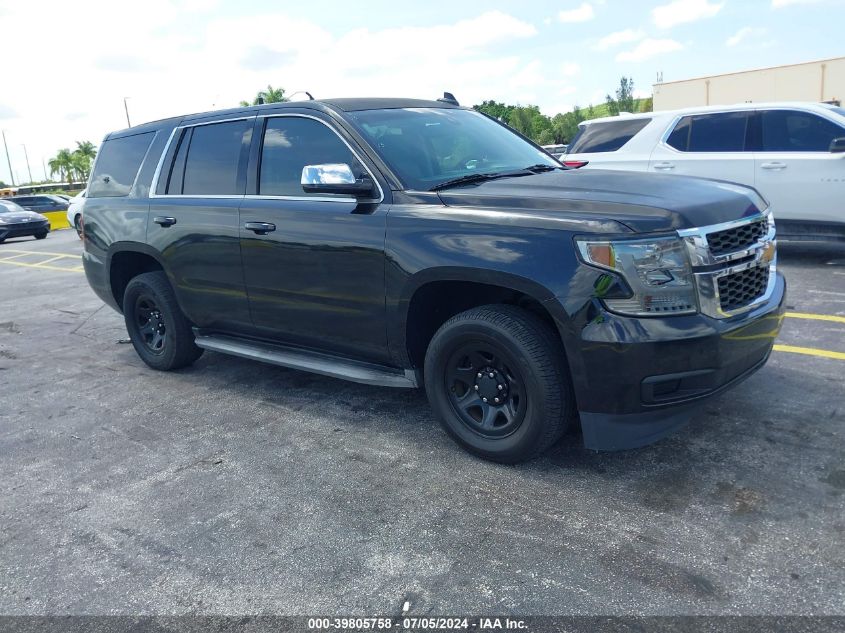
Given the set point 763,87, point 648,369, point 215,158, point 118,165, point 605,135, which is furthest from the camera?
point 763,87

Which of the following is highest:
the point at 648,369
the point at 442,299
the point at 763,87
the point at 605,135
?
the point at 763,87

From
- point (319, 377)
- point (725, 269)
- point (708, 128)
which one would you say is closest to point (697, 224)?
point (725, 269)

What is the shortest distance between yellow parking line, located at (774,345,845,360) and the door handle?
3.56 m

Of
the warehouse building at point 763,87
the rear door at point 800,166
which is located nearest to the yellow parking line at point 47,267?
the rear door at point 800,166

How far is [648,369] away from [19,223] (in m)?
24.8

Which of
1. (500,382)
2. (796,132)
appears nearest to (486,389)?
(500,382)

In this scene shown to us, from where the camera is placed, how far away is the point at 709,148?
28.6 feet

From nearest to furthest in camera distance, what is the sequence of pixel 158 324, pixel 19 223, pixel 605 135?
pixel 158 324 < pixel 605 135 < pixel 19 223

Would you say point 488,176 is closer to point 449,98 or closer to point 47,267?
point 449,98

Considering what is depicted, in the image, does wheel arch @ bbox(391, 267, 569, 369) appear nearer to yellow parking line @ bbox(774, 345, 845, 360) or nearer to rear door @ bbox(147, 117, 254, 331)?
rear door @ bbox(147, 117, 254, 331)

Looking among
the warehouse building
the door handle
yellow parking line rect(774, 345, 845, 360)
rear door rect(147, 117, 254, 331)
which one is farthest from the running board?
the warehouse building

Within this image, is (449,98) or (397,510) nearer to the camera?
(397,510)

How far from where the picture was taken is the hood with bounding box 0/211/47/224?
23.2 meters

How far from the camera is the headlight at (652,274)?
3062 millimetres
